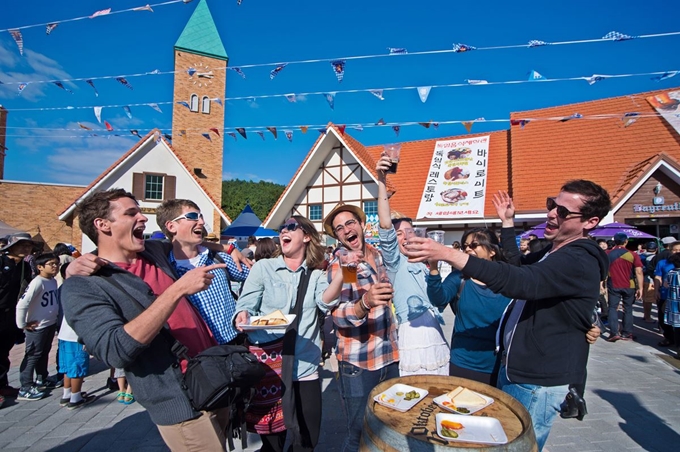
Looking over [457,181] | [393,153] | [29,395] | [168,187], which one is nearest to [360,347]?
[393,153]

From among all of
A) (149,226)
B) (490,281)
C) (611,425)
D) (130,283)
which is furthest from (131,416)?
(149,226)

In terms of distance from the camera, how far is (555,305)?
6.37ft

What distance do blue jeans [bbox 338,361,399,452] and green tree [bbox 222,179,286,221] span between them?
47.5 metres

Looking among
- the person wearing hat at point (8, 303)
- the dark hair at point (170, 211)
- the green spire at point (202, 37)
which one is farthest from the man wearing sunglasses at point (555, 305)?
the green spire at point (202, 37)

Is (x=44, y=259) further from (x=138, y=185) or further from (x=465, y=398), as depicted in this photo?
(x=138, y=185)

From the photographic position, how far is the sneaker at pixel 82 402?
14.4ft

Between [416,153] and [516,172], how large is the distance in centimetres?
491

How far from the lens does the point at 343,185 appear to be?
16.6 metres

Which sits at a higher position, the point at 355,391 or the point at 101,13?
the point at 101,13

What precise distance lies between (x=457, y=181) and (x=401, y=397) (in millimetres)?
15444

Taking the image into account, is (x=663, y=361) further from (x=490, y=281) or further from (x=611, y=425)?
(x=490, y=281)

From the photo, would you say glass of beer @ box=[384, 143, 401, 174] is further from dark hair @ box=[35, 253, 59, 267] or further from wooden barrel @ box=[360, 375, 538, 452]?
dark hair @ box=[35, 253, 59, 267]

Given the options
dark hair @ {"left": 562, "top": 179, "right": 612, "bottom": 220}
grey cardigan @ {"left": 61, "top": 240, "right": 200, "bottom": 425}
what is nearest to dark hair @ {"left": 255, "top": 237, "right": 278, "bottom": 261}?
grey cardigan @ {"left": 61, "top": 240, "right": 200, "bottom": 425}

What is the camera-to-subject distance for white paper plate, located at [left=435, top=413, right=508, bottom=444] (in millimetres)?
1386
